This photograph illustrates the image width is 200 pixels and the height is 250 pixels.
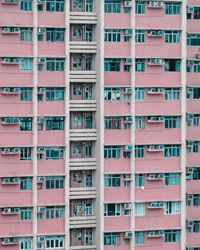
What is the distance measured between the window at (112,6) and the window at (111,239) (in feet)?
18.8

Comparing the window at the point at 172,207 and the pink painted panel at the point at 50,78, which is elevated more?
the pink painted panel at the point at 50,78

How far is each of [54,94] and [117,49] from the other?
6.49ft

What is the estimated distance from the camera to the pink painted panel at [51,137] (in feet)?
61.0

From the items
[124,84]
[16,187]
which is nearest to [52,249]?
[16,187]

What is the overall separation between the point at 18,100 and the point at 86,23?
2655mm

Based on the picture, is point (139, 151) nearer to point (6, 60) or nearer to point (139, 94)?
point (139, 94)

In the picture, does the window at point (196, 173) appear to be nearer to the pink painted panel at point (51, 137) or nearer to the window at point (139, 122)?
the window at point (139, 122)

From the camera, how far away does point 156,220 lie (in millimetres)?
19188

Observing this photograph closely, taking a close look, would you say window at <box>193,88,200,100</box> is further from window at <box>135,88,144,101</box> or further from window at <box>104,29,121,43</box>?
window at <box>104,29,121,43</box>

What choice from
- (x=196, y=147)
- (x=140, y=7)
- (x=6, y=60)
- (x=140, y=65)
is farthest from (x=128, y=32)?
(x=196, y=147)

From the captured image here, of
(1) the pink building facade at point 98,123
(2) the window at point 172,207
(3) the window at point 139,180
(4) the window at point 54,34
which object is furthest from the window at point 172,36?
(2) the window at point 172,207

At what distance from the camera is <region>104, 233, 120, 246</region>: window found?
747 inches

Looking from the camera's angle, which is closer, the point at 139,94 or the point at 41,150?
the point at 41,150

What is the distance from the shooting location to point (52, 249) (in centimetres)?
1889
